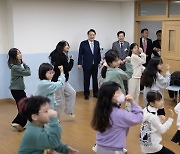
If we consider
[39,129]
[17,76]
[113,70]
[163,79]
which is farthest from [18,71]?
[39,129]

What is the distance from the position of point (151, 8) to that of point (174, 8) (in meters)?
0.65

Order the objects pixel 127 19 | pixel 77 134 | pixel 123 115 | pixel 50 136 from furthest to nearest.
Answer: pixel 127 19 → pixel 77 134 → pixel 123 115 → pixel 50 136

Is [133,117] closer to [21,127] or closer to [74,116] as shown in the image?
[21,127]

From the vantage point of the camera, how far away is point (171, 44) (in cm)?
693

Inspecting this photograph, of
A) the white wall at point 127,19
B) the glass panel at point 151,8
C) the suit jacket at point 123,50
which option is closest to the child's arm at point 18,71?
the suit jacket at point 123,50

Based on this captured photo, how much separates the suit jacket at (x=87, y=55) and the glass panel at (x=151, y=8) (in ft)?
4.83

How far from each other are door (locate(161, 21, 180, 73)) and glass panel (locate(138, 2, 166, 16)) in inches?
14.1

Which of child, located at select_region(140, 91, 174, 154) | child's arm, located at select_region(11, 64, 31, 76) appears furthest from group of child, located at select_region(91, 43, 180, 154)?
child's arm, located at select_region(11, 64, 31, 76)

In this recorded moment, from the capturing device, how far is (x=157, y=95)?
3.16 m

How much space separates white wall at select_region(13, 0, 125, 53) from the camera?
21.2 ft

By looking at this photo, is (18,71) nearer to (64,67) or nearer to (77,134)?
(64,67)

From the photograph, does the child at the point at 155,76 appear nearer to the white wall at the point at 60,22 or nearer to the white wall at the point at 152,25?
the white wall at the point at 60,22

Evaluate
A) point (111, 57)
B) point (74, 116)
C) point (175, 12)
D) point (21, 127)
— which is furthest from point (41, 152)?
point (175, 12)

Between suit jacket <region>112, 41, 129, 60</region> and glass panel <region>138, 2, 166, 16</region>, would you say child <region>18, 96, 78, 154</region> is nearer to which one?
suit jacket <region>112, 41, 129, 60</region>
